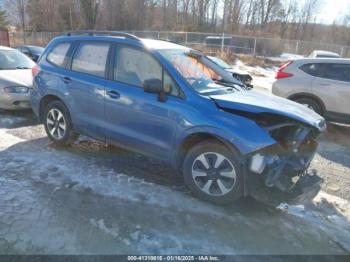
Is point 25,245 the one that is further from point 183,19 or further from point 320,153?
point 183,19

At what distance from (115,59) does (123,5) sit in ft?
132

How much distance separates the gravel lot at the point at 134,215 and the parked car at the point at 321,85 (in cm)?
271

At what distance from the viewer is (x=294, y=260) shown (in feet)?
9.30

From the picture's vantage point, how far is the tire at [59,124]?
5.00 m

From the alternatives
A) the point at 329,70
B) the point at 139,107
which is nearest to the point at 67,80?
the point at 139,107

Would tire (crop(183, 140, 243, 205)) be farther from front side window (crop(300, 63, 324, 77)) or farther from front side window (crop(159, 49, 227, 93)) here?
front side window (crop(300, 63, 324, 77))

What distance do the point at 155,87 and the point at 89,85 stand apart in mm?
1271

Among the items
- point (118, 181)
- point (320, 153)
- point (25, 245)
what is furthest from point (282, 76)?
point (25, 245)

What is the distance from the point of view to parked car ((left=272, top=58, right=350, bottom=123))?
701cm

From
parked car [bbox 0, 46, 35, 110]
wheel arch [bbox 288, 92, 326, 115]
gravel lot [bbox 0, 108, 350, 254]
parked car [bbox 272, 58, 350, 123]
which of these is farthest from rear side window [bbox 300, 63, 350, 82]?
parked car [bbox 0, 46, 35, 110]

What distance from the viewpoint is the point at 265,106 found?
11.6 feet

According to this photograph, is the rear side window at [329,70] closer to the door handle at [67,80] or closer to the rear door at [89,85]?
the rear door at [89,85]

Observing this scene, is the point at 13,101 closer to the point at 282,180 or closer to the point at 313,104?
the point at 282,180

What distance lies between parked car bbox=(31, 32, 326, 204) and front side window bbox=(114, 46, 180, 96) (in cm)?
1
